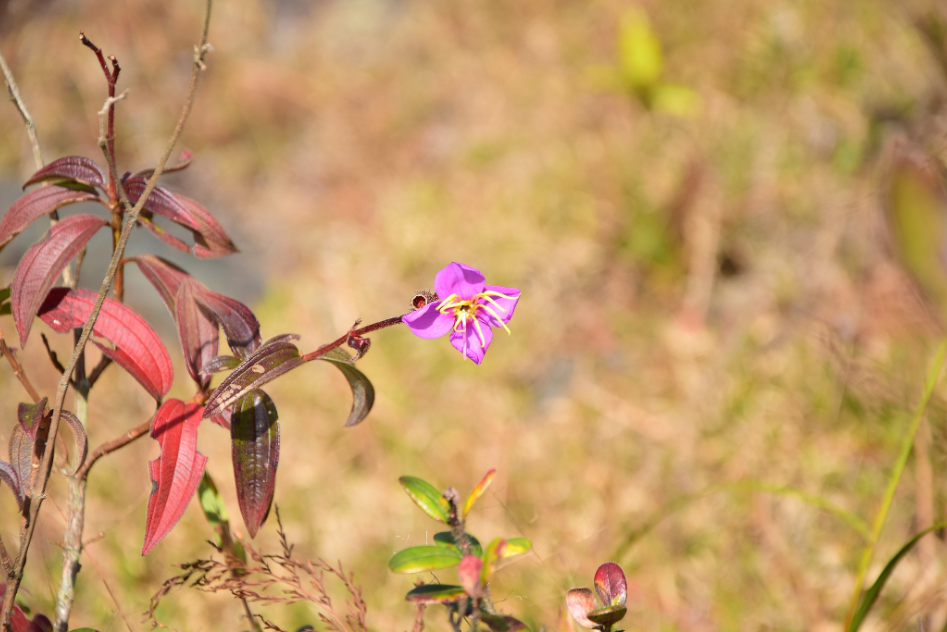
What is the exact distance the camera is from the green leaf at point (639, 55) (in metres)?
2.85

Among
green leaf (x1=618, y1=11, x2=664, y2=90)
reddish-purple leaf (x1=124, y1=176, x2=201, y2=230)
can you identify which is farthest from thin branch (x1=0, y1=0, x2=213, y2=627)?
green leaf (x1=618, y1=11, x2=664, y2=90)

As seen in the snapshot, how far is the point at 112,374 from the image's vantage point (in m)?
2.44

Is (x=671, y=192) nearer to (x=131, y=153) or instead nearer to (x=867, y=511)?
(x=867, y=511)

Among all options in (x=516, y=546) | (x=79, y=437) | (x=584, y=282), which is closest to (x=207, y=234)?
(x=79, y=437)

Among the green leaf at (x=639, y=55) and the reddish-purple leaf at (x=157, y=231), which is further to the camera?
the green leaf at (x=639, y=55)

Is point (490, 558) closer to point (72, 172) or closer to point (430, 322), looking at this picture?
point (430, 322)

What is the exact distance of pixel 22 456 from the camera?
0.72m

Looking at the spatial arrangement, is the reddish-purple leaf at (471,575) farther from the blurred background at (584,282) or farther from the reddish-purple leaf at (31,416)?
the blurred background at (584,282)

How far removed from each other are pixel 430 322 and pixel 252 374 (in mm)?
192

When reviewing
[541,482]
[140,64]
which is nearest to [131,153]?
[140,64]

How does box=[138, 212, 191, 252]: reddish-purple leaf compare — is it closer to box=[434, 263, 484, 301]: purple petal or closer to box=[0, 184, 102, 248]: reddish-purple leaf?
box=[0, 184, 102, 248]: reddish-purple leaf

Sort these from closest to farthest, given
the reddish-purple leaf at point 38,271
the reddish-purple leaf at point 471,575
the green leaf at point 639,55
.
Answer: the reddish-purple leaf at point 471,575, the reddish-purple leaf at point 38,271, the green leaf at point 639,55

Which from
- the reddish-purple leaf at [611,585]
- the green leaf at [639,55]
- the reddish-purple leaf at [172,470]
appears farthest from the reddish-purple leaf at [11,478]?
the green leaf at [639,55]

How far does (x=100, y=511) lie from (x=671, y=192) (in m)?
2.17
